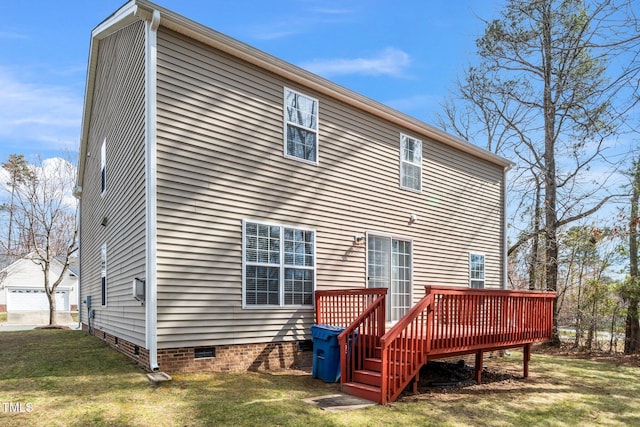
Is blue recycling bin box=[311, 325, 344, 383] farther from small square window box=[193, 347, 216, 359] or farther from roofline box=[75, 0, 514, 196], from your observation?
roofline box=[75, 0, 514, 196]

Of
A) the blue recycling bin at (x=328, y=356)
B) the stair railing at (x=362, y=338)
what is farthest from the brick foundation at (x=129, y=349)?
the stair railing at (x=362, y=338)

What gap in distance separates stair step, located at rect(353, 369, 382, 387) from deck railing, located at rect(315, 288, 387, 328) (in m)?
1.38

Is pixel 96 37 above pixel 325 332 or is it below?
above

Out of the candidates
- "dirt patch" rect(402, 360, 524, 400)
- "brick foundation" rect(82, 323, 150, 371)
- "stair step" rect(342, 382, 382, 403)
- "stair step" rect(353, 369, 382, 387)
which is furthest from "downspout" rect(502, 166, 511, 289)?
"brick foundation" rect(82, 323, 150, 371)

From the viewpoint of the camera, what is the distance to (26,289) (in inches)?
1348

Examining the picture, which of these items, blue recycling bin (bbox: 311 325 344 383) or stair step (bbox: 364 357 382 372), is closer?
stair step (bbox: 364 357 382 372)

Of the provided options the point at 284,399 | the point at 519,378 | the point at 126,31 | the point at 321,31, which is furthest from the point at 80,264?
the point at 519,378

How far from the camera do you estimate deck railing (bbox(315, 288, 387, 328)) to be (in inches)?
322

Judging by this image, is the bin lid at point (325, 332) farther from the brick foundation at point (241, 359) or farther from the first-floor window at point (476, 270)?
the first-floor window at point (476, 270)

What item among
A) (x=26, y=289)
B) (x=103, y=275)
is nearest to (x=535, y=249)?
(x=103, y=275)

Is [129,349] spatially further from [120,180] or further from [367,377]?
[367,377]

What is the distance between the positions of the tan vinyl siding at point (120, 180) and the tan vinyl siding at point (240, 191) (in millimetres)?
555

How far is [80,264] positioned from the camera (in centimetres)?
1596

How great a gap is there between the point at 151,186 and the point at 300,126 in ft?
10.7
